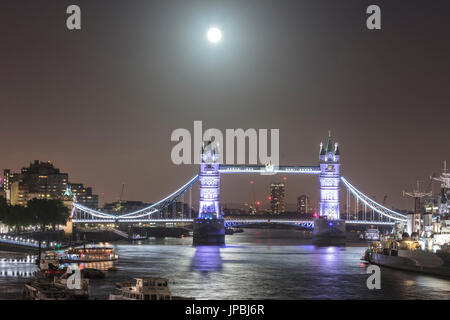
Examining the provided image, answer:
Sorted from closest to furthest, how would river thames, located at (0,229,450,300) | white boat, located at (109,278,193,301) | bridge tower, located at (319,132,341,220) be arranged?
white boat, located at (109,278,193,301), river thames, located at (0,229,450,300), bridge tower, located at (319,132,341,220)

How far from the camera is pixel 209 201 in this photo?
484 feet

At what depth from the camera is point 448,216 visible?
87.0m

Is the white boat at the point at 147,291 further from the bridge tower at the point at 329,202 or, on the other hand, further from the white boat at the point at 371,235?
the white boat at the point at 371,235

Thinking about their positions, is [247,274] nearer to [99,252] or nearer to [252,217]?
[99,252]

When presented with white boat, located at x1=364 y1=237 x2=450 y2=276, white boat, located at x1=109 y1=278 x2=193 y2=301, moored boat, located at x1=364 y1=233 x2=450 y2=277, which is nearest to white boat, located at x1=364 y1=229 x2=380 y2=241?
moored boat, located at x1=364 y1=233 x2=450 y2=277

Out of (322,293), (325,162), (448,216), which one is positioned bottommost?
(322,293)

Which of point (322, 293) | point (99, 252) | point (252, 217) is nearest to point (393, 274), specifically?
point (322, 293)

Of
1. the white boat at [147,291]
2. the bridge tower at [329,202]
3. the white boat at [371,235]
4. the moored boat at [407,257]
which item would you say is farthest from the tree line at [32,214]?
the white boat at [371,235]

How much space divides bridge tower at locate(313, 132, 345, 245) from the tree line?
46784mm

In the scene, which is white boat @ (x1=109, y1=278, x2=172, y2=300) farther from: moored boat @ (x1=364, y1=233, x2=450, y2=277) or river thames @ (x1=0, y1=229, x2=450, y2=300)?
moored boat @ (x1=364, y1=233, x2=450, y2=277)

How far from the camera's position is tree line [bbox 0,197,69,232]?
126 m

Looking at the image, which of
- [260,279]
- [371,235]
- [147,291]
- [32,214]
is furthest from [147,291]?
[371,235]

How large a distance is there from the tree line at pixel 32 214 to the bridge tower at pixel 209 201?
24.8 m
